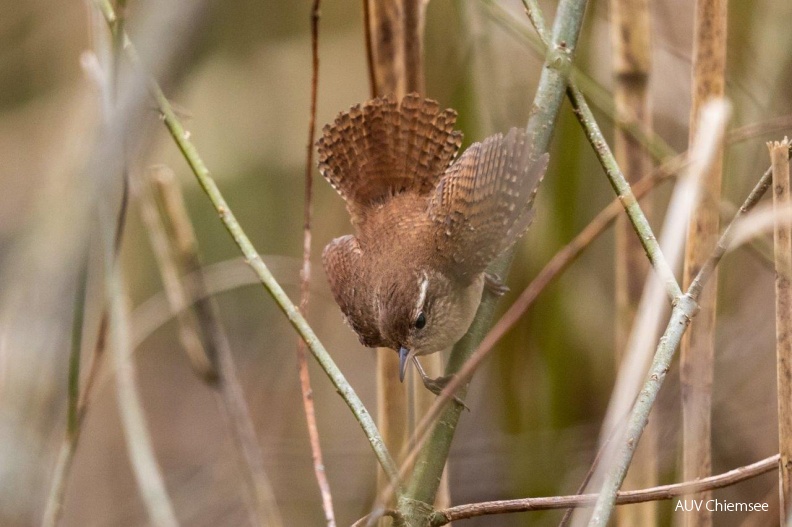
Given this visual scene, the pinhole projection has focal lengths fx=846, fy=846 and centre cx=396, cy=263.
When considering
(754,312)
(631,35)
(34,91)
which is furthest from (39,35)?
(754,312)

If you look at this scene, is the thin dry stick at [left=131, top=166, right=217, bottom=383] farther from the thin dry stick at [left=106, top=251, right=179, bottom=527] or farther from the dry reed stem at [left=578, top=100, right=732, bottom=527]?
the dry reed stem at [left=578, top=100, right=732, bottom=527]

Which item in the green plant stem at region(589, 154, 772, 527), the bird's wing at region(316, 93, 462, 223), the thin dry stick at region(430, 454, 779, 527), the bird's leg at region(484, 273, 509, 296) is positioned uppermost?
the bird's wing at region(316, 93, 462, 223)

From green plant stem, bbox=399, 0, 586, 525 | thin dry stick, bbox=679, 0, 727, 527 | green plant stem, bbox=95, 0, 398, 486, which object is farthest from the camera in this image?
thin dry stick, bbox=679, 0, 727, 527

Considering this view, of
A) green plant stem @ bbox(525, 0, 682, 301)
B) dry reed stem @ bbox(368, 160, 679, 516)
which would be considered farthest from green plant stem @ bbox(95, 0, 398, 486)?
green plant stem @ bbox(525, 0, 682, 301)

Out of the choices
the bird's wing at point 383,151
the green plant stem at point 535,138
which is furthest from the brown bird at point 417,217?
the green plant stem at point 535,138

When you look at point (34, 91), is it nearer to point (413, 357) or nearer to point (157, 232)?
point (157, 232)

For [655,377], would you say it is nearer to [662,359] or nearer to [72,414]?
[662,359]

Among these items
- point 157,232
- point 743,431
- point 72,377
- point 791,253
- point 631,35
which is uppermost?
point 631,35

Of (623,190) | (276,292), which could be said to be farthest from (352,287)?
(623,190)
